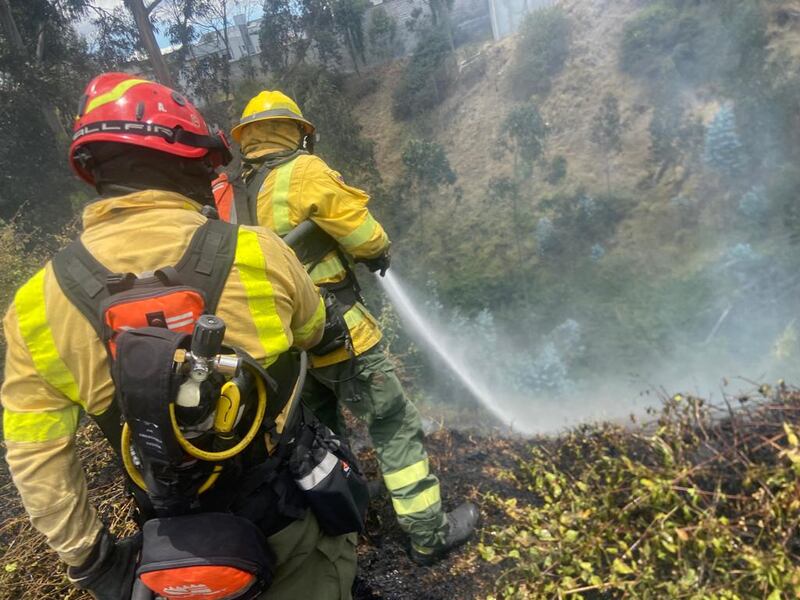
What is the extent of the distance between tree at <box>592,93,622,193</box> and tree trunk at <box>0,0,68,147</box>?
773 centimetres

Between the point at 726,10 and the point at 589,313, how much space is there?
13.8 ft

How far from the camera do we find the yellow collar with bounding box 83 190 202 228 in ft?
4.35

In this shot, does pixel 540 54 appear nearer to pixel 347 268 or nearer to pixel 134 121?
pixel 347 268

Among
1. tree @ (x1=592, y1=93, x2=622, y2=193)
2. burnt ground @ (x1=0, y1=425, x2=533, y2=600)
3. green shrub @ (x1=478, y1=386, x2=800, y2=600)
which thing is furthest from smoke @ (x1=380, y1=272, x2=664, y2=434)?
green shrub @ (x1=478, y1=386, x2=800, y2=600)

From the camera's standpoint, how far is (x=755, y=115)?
671 cm

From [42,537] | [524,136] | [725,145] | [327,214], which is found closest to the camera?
[327,214]

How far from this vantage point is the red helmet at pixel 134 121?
1.37 m

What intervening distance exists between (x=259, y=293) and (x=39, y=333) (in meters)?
0.48

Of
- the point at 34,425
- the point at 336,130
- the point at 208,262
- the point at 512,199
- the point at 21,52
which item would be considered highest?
the point at 21,52

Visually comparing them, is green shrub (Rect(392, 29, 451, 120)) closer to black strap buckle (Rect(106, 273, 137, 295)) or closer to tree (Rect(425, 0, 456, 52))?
tree (Rect(425, 0, 456, 52))

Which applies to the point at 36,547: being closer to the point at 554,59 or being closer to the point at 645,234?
the point at 645,234

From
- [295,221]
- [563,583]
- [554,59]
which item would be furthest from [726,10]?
[563,583]

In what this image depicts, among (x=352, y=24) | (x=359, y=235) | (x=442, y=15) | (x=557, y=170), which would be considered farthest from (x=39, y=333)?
(x=442, y=15)

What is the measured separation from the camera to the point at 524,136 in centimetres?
788
